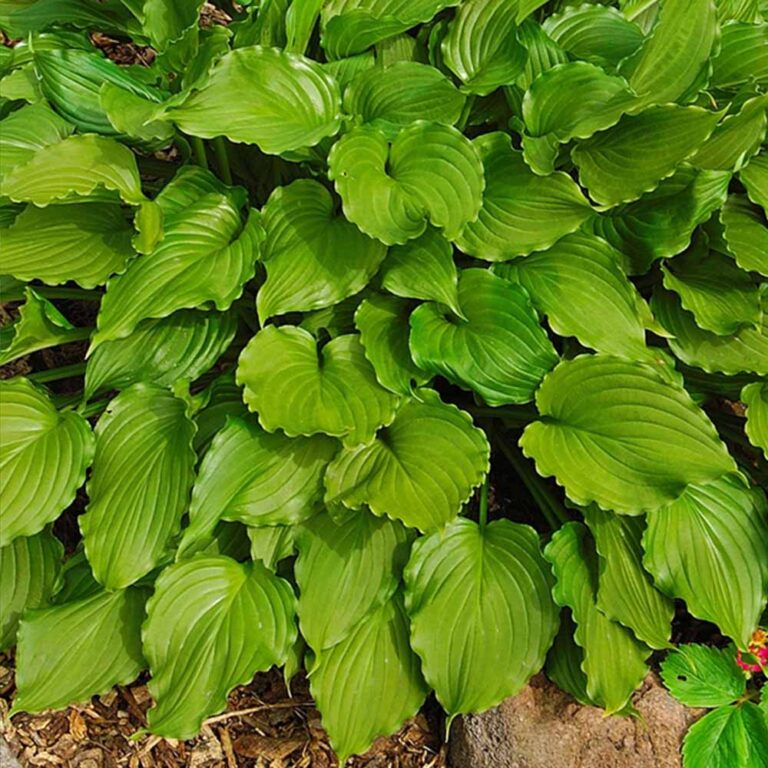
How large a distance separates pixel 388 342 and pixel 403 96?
674mm

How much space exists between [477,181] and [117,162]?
881 mm

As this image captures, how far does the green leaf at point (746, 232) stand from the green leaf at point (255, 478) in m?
1.15

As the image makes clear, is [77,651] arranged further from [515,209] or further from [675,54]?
[675,54]

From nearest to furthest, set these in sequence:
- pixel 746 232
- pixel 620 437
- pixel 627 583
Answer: pixel 620 437 < pixel 627 583 < pixel 746 232

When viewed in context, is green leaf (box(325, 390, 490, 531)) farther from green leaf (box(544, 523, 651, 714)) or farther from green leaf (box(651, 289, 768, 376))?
green leaf (box(651, 289, 768, 376))

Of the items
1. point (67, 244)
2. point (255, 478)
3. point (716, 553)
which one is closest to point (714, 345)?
point (716, 553)

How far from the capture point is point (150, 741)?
2465mm

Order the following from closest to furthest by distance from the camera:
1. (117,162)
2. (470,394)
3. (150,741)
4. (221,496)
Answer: (221,496) < (117,162) < (150,741) < (470,394)

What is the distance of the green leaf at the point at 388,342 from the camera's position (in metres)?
2.22

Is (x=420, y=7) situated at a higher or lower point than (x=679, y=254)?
higher

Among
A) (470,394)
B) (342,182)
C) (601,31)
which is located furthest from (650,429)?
(601,31)

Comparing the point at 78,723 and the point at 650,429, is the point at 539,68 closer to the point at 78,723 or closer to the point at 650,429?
the point at 650,429

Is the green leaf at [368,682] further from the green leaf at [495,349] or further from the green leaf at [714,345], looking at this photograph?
the green leaf at [714,345]

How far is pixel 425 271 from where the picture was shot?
2.26m
